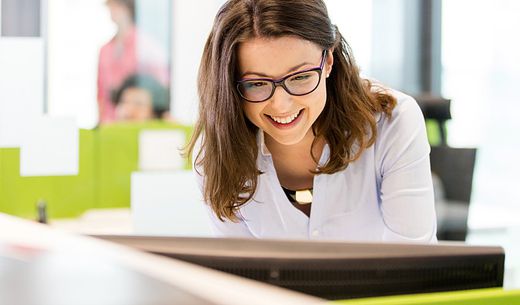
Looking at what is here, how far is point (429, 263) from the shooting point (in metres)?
0.91

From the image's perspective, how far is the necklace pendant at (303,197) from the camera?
1.52m

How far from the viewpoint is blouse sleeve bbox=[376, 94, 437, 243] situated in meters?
1.41

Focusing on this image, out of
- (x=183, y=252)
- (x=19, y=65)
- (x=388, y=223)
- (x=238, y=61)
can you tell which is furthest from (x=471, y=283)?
(x=19, y=65)

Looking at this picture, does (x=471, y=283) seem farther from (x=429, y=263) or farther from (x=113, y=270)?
(x=113, y=270)

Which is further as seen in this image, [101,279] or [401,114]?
[401,114]

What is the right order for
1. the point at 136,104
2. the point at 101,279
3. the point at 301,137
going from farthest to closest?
1. the point at 136,104
2. the point at 301,137
3. the point at 101,279

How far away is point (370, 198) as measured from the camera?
1.52 m

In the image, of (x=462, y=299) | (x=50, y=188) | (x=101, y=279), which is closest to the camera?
(x=101, y=279)

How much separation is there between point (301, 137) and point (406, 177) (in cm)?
23

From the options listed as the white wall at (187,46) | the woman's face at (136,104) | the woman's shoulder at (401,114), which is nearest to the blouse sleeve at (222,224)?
the woman's shoulder at (401,114)

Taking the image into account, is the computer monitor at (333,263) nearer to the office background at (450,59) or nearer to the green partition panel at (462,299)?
the green partition panel at (462,299)

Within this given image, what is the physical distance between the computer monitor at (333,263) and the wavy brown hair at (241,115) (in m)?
0.49

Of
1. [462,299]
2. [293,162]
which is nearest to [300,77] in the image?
[293,162]

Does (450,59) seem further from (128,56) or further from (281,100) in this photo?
(281,100)
